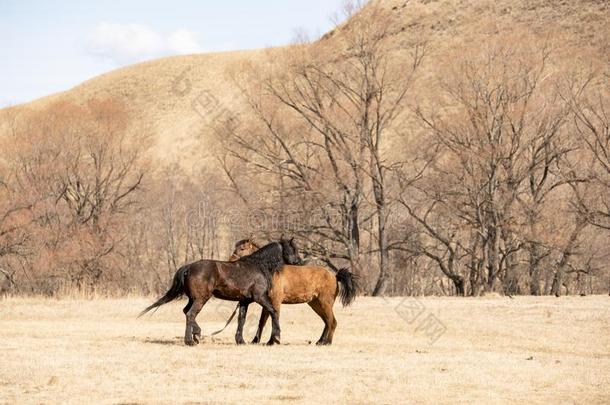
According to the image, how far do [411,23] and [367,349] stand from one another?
90.8m

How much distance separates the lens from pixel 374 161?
33438 millimetres

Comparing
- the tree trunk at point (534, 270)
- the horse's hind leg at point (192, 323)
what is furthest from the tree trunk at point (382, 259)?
the horse's hind leg at point (192, 323)

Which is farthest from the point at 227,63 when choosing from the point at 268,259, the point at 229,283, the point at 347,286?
the point at 229,283

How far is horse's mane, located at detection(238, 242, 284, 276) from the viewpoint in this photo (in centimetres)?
1590

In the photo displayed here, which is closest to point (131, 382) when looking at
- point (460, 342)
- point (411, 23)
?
point (460, 342)

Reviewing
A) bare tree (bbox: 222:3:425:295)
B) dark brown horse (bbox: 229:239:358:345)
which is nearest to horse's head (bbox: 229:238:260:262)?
dark brown horse (bbox: 229:239:358:345)

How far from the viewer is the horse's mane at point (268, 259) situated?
52.2ft

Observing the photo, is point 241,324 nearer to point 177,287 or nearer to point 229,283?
point 229,283

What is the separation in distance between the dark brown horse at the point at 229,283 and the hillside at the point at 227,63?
52.6m

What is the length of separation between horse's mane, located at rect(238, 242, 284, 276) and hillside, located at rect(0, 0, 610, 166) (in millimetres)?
52359

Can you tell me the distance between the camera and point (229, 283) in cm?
1555

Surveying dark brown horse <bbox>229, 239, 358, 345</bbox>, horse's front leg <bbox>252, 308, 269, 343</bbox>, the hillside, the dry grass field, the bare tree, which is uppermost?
the hillside

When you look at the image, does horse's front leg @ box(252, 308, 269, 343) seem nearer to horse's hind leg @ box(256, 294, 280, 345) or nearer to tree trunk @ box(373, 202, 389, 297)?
horse's hind leg @ box(256, 294, 280, 345)

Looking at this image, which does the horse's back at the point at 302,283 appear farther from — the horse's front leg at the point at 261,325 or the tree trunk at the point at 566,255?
the tree trunk at the point at 566,255
